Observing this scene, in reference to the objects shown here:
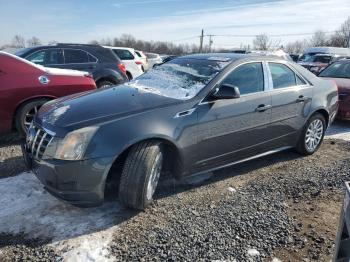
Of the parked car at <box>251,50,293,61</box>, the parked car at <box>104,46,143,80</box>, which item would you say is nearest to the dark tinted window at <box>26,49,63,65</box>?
the parked car at <box>251,50,293,61</box>

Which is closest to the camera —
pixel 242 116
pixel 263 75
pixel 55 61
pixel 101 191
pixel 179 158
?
pixel 101 191

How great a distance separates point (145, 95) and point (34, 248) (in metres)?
1.91

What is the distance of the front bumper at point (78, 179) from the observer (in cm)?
319

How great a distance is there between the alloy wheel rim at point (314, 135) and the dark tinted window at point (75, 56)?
226 inches

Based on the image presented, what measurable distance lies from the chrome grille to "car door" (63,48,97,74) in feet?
17.2

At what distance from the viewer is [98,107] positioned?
365cm

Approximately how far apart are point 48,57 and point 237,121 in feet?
19.5

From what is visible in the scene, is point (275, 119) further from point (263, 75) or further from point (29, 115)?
point (29, 115)

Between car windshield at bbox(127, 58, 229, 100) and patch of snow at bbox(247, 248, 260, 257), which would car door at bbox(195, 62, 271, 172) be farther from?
patch of snow at bbox(247, 248, 260, 257)

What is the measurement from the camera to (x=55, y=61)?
8609mm

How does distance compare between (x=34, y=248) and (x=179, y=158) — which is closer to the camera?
(x=34, y=248)

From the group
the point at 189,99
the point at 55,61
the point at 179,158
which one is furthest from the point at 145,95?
the point at 55,61

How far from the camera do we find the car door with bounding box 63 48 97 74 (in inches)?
343

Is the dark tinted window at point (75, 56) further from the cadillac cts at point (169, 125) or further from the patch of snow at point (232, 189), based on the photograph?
the patch of snow at point (232, 189)
